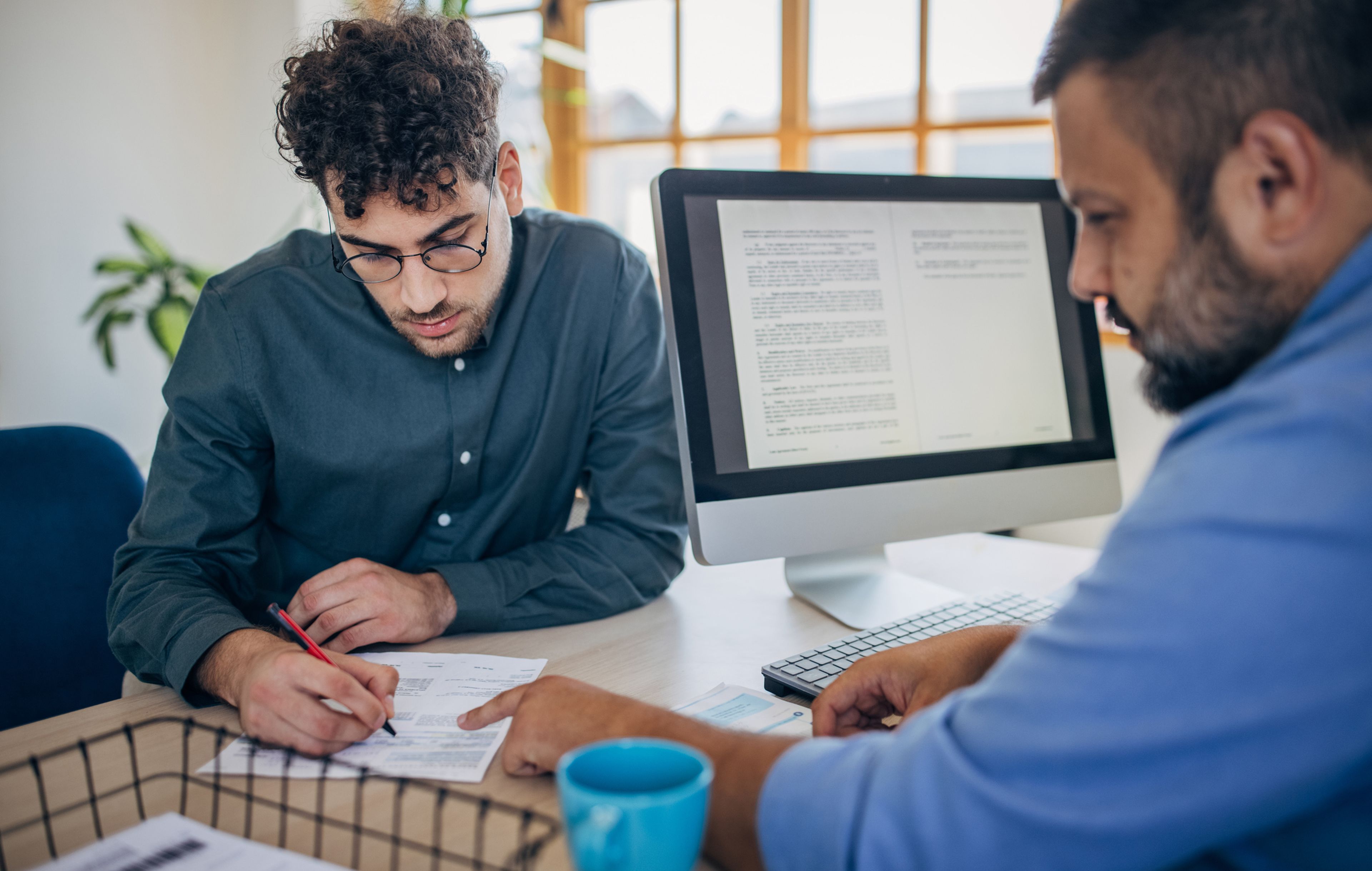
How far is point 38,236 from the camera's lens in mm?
2672

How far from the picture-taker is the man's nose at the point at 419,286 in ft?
3.64

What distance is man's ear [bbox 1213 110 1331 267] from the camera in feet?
1.58

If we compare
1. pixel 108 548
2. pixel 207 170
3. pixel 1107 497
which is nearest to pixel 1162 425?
pixel 1107 497

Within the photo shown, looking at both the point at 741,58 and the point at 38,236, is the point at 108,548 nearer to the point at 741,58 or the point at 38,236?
the point at 38,236

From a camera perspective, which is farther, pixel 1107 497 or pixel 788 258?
pixel 1107 497

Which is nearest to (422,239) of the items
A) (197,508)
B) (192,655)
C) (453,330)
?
(453,330)

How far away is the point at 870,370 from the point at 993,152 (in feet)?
6.52

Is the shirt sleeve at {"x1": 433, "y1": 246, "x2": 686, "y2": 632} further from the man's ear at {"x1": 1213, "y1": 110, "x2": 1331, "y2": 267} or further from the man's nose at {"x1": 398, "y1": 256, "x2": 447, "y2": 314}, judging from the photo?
the man's ear at {"x1": 1213, "y1": 110, "x2": 1331, "y2": 267}

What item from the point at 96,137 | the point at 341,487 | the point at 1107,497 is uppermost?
the point at 96,137

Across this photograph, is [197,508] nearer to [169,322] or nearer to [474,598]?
[474,598]

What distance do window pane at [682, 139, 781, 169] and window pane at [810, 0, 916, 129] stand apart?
18 centimetres

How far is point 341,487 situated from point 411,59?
548 millimetres

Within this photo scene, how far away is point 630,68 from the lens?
3.36 metres

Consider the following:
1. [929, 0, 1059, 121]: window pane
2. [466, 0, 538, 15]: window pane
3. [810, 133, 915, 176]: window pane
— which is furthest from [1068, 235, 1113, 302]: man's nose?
[466, 0, 538, 15]: window pane
